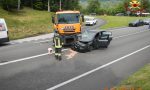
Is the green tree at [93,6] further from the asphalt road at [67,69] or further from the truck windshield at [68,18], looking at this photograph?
the asphalt road at [67,69]

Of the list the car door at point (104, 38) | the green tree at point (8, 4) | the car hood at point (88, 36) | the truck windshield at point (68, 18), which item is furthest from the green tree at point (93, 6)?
the car hood at point (88, 36)

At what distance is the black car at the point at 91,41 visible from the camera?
23294mm

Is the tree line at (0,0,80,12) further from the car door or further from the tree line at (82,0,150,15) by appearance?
the tree line at (82,0,150,15)

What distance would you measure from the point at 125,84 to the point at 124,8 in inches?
5395

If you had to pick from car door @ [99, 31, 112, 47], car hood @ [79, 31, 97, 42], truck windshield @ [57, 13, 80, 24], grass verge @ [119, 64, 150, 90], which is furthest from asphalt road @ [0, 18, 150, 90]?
truck windshield @ [57, 13, 80, 24]

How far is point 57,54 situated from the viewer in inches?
778

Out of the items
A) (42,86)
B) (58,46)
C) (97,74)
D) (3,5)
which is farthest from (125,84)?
(3,5)

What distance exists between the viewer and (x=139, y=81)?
1409 cm

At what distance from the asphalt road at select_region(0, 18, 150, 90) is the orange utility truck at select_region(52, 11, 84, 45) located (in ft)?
9.44

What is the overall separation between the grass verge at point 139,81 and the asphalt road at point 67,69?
1.67ft

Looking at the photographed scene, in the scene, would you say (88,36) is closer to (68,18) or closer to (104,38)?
(104,38)

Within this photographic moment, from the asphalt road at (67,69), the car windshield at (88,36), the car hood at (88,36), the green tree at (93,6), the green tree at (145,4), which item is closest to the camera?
the asphalt road at (67,69)

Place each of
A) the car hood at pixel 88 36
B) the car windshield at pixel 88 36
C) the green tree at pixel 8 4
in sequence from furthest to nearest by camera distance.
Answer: the green tree at pixel 8 4
the car windshield at pixel 88 36
the car hood at pixel 88 36

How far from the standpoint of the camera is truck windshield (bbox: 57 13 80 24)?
26.6 metres
